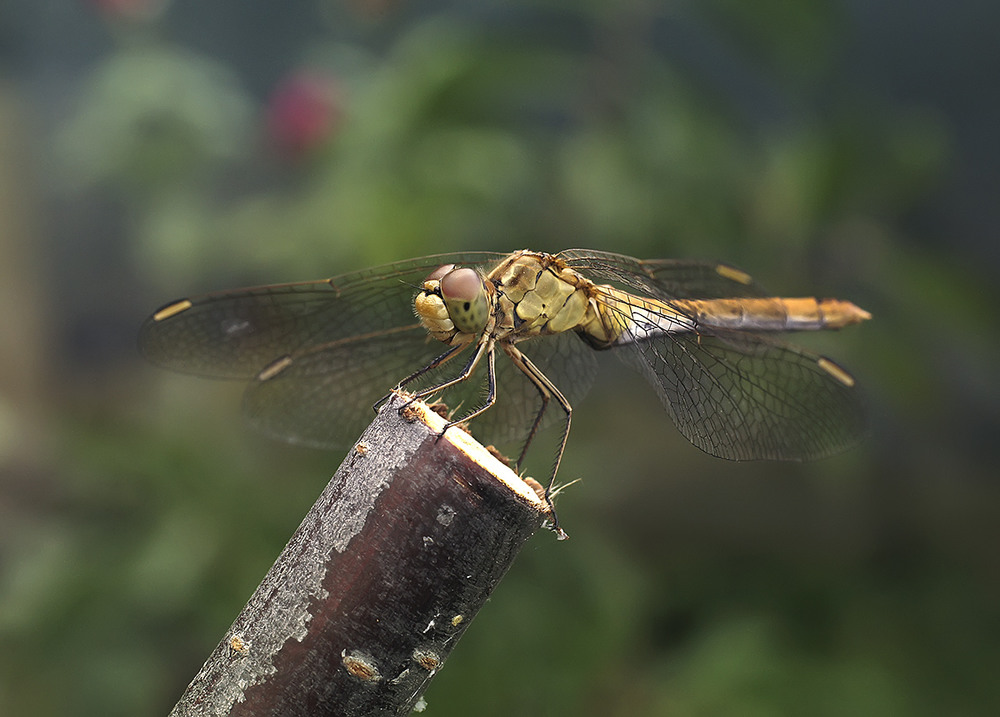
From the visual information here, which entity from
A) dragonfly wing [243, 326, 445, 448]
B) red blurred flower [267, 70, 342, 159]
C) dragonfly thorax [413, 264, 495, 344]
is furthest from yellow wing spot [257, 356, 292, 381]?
red blurred flower [267, 70, 342, 159]

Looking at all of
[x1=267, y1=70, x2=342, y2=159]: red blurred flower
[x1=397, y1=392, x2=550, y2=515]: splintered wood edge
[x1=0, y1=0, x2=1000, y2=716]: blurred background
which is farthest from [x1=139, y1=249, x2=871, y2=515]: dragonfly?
[x1=267, y1=70, x2=342, y2=159]: red blurred flower

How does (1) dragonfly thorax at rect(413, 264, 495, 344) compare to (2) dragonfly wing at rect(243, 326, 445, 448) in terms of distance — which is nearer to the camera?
(1) dragonfly thorax at rect(413, 264, 495, 344)

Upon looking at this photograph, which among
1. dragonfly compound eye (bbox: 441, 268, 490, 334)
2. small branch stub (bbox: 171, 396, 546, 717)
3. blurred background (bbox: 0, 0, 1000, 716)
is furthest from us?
blurred background (bbox: 0, 0, 1000, 716)

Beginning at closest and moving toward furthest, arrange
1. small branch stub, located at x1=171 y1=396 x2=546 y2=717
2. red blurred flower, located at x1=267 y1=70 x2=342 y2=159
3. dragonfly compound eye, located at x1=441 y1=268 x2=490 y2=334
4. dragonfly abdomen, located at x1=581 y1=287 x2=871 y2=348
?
small branch stub, located at x1=171 y1=396 x2=546 y2=717
dragonfly compound eye, located at x1=441 y1=268 x2=490 y2=334
dragonfly abdomen, located at x1=581 y1=287 x2=871 y2=348
red blurred flower, located at x1=267 y1=70 x2=342 y2=159

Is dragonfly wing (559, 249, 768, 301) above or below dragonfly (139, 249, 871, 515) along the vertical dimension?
above

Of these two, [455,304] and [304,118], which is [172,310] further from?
[304,118]

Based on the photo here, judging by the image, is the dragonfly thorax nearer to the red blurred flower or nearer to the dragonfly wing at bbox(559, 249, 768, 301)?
the dragonfly wing at bbox(559, 249, 768, 301)
